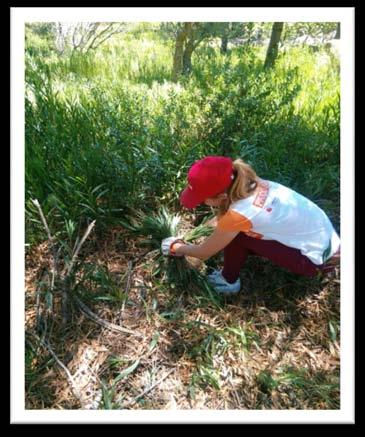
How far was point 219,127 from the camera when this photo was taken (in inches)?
110

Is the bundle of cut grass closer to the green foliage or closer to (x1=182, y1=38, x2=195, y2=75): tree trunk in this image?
the green foliage

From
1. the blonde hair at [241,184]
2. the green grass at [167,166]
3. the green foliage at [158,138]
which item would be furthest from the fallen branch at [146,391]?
the green foliage at [158,138]

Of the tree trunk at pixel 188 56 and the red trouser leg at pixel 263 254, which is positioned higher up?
the tree trunk at pixel 188 56

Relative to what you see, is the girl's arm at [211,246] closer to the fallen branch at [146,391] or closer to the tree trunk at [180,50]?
the fallen branch at [146,391]

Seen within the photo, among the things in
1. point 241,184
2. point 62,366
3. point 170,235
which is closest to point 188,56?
point 170,235

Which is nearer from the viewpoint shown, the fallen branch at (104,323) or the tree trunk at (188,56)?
the fallen branch at (104,323)

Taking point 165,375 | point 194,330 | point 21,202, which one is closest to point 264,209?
point 194,330

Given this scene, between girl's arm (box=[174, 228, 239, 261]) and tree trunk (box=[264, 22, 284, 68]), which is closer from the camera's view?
girl's arm (box=[174, 228, 239, 261])

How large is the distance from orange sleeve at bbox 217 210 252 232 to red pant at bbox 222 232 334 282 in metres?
0.16

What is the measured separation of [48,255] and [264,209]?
1.21 metres

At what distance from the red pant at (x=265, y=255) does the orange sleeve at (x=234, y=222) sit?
0.16 metres

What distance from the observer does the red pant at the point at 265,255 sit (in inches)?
77.7

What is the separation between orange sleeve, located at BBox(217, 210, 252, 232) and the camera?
182 cm

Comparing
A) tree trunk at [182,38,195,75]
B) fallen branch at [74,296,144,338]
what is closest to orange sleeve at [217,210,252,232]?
fallen branch at [74,296,144,338]
